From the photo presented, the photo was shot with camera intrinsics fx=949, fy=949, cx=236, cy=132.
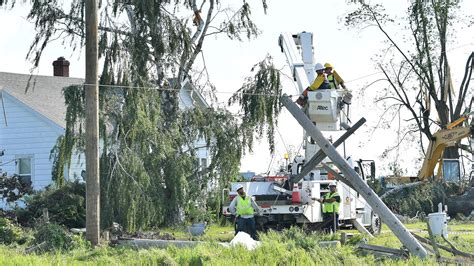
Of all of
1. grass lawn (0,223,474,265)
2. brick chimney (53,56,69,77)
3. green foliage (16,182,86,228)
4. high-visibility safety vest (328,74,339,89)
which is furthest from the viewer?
brick chimney (53,56,69,77)

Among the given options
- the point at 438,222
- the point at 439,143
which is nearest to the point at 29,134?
the point at 439,143

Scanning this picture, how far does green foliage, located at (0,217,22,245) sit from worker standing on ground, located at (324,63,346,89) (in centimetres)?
969

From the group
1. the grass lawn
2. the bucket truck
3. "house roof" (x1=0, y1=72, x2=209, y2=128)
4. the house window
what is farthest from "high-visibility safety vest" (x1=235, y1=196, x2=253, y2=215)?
the house window

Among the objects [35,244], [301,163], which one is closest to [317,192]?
[301,163]

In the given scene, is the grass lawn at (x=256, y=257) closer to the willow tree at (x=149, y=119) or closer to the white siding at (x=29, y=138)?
the willow tree at (x=149, y=119)

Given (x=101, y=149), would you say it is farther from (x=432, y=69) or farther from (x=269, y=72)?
(x=432, y=69)

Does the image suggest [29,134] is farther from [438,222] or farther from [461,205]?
[438,222]

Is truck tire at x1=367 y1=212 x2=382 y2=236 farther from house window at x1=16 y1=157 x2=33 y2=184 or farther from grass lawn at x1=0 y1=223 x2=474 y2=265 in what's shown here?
house window at x1=16 y1=157 x2=33 y2=184

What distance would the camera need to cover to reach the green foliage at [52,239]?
2122cm

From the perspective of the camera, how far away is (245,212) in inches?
854

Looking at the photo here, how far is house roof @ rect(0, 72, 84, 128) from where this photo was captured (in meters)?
35.8

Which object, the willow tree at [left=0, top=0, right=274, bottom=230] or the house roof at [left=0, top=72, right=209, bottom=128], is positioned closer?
the willow tree at [left=0, top=0, right=274, bottom=230]

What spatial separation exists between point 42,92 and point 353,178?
22.5 meters

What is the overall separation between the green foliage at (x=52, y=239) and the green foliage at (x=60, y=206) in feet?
20.5
